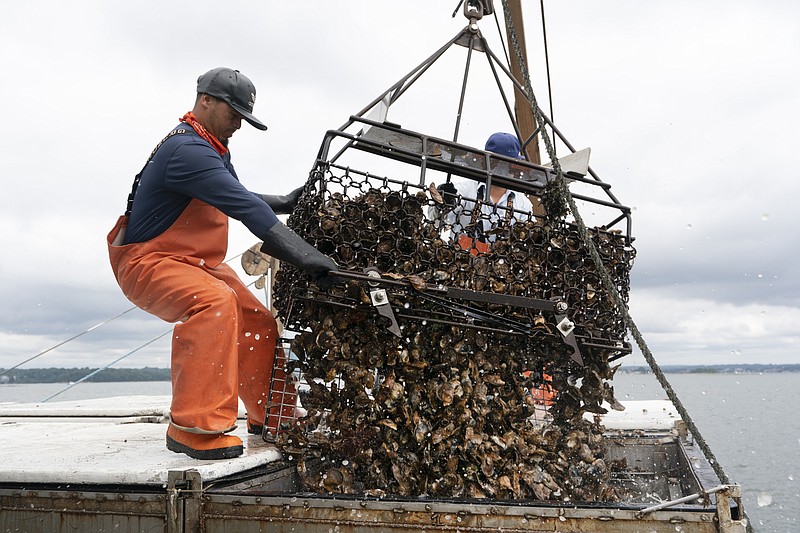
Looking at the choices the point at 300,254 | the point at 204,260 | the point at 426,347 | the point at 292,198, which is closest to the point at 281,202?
the point at 292,198

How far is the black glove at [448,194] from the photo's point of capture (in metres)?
3.64

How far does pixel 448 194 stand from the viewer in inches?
143

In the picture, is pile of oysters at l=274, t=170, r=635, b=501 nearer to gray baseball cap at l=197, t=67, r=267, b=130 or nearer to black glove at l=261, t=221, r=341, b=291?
black glove at l=261, t=221, r=341, b=291

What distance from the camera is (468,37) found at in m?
4.35

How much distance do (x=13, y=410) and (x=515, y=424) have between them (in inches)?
242

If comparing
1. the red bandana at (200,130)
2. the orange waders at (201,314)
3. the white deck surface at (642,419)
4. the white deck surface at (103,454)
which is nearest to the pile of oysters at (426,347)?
the orange waders at (201,314)

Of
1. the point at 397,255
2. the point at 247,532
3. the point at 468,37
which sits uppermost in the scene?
the point at 468,37

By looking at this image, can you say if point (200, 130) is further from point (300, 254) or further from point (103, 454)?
point (103, 454)

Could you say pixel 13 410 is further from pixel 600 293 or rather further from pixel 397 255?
pixel 600 293

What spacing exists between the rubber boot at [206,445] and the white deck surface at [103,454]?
4 centimetres

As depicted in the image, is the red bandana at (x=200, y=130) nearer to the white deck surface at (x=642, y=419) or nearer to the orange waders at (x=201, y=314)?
the orange waders at (x=201, y=314)

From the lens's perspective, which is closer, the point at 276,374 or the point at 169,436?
the point at 169,436

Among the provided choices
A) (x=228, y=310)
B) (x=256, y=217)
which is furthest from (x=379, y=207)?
(x=228, y=310)

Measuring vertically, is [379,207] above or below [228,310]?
above
